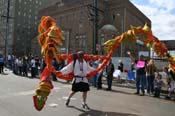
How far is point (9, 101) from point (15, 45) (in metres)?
91.5

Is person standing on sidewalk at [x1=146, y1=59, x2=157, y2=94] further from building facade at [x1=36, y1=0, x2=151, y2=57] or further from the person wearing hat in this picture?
building facade at [x1=36, y1=0, x2=151, y2=57]

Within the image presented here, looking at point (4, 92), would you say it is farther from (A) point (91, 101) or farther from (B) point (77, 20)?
(B) point (77, 20)

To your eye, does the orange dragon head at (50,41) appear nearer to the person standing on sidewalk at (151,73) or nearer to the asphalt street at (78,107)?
the asphalt street at (78,107)

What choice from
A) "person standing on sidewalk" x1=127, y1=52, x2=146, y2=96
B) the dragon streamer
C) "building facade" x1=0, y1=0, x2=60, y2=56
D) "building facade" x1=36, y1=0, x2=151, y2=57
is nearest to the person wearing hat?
the dragon streamer

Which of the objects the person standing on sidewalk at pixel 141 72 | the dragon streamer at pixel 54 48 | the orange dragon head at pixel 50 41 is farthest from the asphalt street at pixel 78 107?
the person standing on sidewalk at pixel 141 72

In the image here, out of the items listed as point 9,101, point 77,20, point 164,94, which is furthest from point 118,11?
point 9,101

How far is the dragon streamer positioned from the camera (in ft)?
29.1

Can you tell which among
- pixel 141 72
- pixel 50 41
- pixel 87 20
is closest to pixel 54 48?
pixel 50 41

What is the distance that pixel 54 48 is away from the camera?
9.58m

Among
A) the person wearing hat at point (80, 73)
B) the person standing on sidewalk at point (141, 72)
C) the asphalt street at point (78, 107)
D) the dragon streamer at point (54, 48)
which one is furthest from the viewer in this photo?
the person standing on sidewalk at point (141, 72)

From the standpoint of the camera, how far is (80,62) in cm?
1004

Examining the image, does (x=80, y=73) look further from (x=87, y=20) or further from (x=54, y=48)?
(x=87, y=20)

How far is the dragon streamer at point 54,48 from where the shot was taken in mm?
8867

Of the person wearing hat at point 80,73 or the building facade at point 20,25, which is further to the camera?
the building facade at point 20,25
